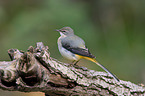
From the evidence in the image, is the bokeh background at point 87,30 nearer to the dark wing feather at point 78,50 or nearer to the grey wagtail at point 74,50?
the grey wagtail at point 74,50

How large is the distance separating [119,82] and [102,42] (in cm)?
356

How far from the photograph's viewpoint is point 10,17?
7484 millimetres

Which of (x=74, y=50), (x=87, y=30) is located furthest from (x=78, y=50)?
(x=87, y=30)

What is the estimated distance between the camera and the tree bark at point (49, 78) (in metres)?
2.77

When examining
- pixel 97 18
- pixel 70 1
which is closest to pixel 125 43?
pixel 97 18

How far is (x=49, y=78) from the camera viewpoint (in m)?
3.04

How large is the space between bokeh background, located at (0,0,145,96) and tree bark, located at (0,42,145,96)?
3115mm

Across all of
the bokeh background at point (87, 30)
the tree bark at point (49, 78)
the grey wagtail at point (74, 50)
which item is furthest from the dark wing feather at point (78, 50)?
the bokeh background at point (87, 30)

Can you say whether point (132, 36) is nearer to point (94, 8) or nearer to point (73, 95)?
point (94, 8)

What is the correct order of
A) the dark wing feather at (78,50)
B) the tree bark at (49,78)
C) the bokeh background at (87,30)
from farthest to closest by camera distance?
1. the bokeh background at (87,30)
2. the dark wing feather at (78,50)
3. the tree bark at (49,78)

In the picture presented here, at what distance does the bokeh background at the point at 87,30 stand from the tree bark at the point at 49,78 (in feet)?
10.2

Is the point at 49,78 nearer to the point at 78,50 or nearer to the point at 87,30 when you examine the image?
the point at 78,50

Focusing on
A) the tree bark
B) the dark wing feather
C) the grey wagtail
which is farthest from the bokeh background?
the tree bark

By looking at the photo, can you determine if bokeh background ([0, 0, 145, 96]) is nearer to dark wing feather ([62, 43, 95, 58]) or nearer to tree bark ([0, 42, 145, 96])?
dark wing feather ([62, 43, 95, 58])
